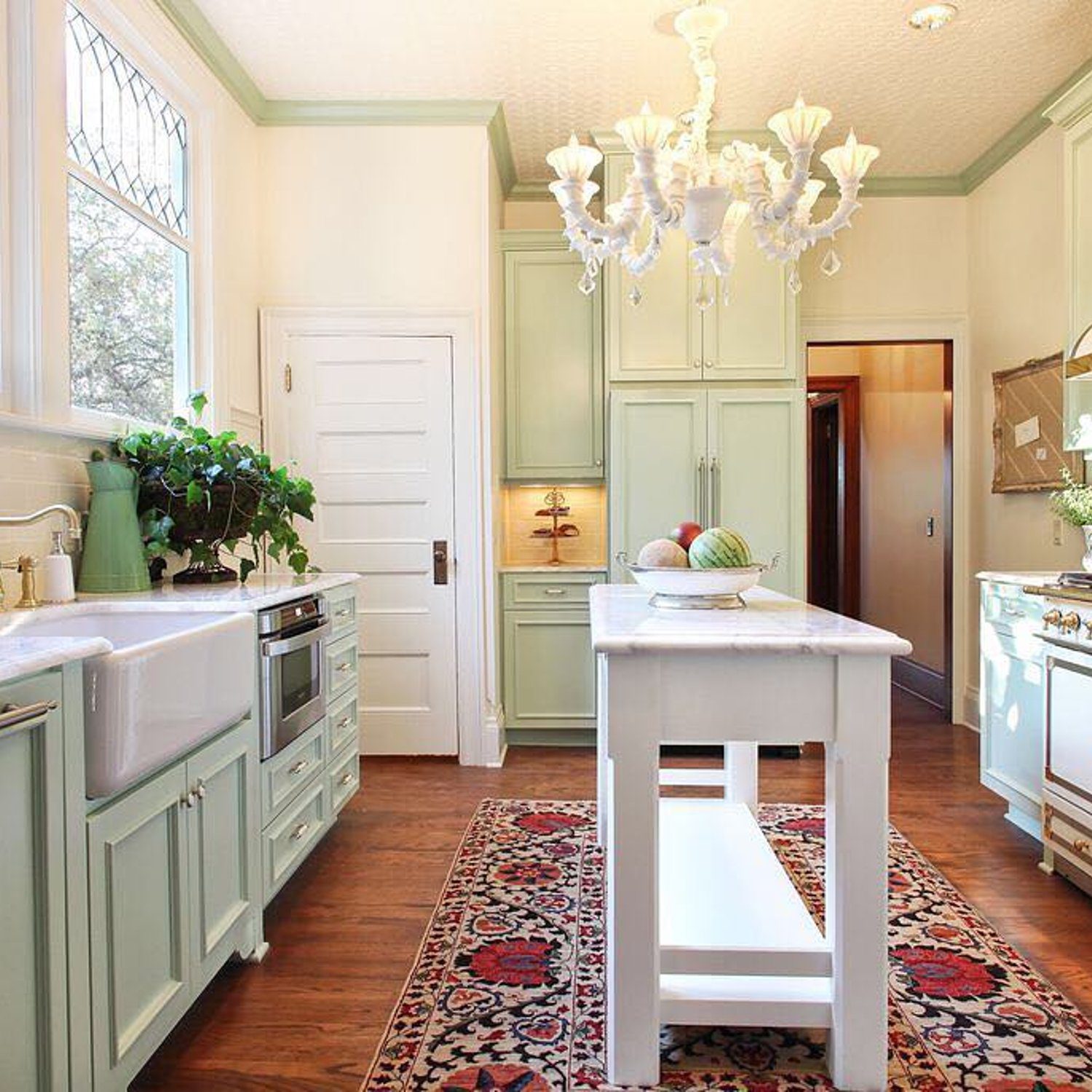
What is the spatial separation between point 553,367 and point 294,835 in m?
2.78

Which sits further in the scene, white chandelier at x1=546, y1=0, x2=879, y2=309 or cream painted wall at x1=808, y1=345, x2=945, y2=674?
cream painted wall at x1=808, y1=345, x2=945, y2=674

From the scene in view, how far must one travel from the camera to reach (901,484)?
589 cm

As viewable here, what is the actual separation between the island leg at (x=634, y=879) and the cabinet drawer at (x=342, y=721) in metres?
1.43

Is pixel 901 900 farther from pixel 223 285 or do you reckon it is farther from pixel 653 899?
pixel 223 285

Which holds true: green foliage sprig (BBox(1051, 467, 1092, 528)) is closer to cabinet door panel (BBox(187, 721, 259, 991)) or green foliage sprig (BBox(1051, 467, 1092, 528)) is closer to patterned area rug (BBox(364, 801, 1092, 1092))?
patterned area rug (BBox(364, 801, 1092, 1092))

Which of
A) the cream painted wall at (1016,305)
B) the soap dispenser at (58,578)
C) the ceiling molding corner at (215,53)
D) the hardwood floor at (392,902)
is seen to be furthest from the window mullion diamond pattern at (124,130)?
the cream painted wall at (1016,305)

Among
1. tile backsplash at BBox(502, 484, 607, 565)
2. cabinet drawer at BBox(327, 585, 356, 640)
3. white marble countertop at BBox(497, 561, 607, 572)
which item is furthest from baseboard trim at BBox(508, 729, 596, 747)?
cabinet drawer at BBox(327, 585, 356, 640)

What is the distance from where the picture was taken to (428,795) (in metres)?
3.58

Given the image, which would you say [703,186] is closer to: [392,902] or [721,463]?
[721,463]

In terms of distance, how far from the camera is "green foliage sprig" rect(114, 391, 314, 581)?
2.69 meters

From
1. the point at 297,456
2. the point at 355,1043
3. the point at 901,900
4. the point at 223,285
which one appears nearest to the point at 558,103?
the point at 223,285

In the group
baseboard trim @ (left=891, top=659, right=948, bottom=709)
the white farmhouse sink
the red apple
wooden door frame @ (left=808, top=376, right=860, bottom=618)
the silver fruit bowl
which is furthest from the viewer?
wooden door frame @ (left=808, top=376, right=860, bottom=618)

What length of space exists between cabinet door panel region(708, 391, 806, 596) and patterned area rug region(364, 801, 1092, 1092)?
1.77 m

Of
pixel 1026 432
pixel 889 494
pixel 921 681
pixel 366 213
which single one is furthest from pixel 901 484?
pixel 366 213
